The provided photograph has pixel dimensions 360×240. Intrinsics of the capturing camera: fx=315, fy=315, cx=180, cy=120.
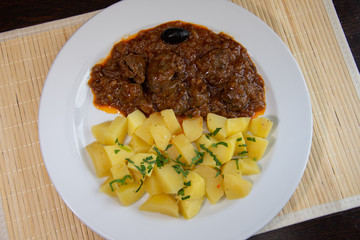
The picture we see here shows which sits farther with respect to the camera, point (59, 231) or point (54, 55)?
point (54, 55)

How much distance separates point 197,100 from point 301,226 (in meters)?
1.91

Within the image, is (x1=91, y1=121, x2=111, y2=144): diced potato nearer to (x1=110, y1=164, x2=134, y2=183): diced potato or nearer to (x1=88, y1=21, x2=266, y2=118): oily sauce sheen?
(x1=88, y1=21, x2=266, y2=118): oily sauce sheen

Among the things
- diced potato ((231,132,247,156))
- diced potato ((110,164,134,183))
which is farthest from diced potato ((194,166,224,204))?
diced potato ((110,164,134,183))

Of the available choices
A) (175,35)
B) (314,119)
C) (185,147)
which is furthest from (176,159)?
(314,119)

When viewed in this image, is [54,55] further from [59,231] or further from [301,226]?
[301,226]

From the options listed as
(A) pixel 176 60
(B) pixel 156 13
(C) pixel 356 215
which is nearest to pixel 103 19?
(B) pixel 156 13

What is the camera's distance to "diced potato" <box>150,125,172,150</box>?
328 centimetres

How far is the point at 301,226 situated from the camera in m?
3.68

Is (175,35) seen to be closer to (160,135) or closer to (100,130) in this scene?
(160,135)

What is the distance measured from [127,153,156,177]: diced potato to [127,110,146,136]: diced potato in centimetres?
29

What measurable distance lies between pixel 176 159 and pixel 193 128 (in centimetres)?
38

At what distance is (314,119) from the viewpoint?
3.80m

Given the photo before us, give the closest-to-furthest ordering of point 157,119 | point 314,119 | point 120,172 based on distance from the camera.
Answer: point 120,172 → point 157,119 → point 314,119

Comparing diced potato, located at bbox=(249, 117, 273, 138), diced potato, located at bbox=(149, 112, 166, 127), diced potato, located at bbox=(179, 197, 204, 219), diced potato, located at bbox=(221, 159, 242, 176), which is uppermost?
diced potato, located at bbox=(149, 112, 166, 127)
